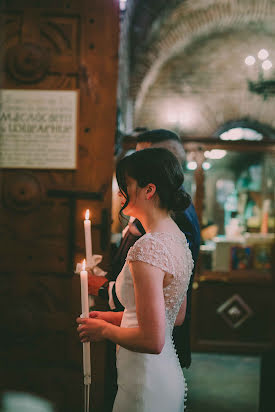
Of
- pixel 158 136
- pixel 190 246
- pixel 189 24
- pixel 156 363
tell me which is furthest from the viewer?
pixel 189 24

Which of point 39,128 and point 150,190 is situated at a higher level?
point 39,128

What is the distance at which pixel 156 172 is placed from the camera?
1.47 meters

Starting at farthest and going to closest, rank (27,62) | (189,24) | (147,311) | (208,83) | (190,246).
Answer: (208,83) → (189,24) → (27,62) → (190,246) → (147,311)

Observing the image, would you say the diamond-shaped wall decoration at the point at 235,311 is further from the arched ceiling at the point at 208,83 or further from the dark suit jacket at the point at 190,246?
the arched ceiling at the point at 208,83

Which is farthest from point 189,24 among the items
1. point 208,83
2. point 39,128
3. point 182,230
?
point 182,230

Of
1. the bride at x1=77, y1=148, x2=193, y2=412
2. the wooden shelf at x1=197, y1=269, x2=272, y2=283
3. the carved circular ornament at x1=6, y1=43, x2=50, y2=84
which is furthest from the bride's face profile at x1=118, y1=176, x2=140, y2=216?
the wooden shelf at x1=197, y1=269, x2=272, y2=283

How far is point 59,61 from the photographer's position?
2.53 metres

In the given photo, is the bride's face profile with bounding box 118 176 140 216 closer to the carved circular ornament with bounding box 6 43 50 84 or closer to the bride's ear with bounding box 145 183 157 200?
the bride's ear with bounding box 145 183 157 200

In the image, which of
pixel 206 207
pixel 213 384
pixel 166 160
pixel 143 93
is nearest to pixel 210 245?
pixel 206 207

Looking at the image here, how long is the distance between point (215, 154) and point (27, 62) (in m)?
2.92

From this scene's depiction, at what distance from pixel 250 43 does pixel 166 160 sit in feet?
19.3

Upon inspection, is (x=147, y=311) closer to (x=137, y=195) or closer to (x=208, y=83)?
(x=137, y=195)

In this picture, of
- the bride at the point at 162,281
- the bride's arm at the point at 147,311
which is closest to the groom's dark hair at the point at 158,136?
the bride at the point at 162,281

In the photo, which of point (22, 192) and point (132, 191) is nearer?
point (132, 191)
